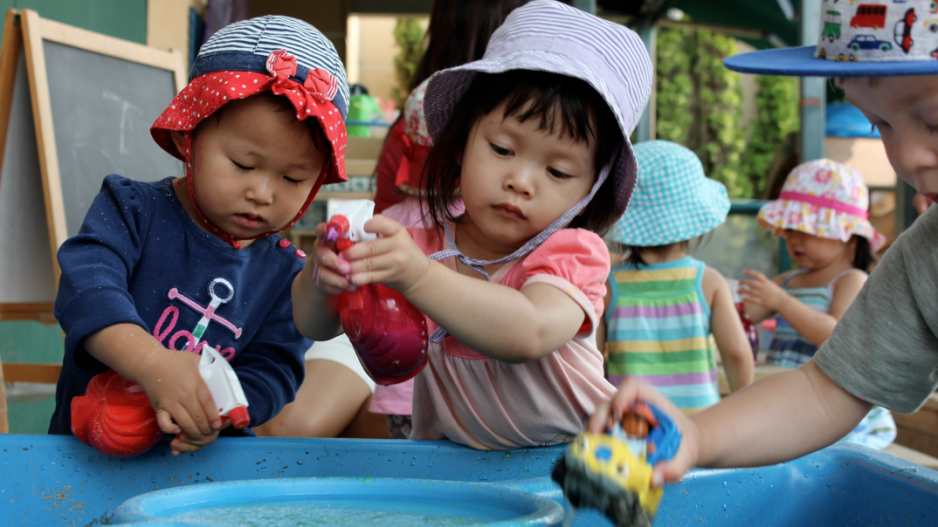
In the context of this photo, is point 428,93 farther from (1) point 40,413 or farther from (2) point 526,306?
(1) point 40,413

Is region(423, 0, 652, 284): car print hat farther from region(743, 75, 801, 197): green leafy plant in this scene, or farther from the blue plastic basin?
region(743, 75, 801, 197): green leafy plant

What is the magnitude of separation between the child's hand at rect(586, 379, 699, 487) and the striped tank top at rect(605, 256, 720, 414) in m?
1.40

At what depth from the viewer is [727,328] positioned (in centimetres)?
230

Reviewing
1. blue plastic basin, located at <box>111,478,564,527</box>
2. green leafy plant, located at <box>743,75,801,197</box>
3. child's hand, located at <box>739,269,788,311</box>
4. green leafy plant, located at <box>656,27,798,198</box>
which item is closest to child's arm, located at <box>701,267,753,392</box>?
child's hand, located at <box>739,269,788,311</box>

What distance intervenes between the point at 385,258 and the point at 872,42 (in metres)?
0.55

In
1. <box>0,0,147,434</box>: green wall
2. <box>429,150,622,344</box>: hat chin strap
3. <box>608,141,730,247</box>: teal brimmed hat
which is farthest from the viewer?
→ <box>0,0,147,434</box>: green wall

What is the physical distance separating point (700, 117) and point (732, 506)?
8.50 meters

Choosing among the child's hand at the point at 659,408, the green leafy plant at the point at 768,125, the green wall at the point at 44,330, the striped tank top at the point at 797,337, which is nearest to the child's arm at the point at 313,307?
the child's hand at the point at 659,408

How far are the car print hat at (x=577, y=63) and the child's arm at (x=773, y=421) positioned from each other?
374mm

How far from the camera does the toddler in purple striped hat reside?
43.2 inches

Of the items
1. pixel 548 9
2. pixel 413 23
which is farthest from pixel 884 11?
pixel 413 23

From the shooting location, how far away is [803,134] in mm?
3607

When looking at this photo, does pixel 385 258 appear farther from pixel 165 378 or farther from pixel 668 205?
pixel 668 205

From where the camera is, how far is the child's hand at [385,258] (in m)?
0.83
